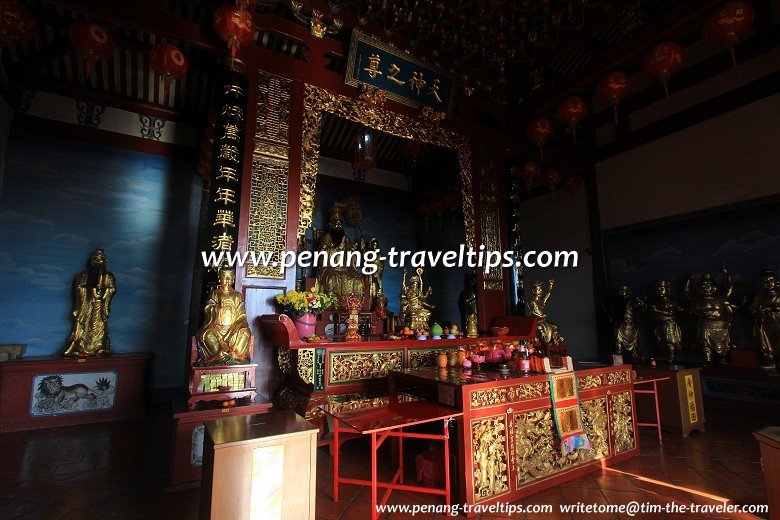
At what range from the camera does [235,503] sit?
1.49 meters

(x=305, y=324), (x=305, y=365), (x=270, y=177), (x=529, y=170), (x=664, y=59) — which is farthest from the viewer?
(x=529, y=170)

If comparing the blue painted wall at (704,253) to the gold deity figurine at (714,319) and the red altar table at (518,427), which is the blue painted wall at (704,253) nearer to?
the gold deity figurine at (714,319)

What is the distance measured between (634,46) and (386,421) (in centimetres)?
503

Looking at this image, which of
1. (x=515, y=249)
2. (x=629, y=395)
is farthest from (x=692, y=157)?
(x=629, y=395)

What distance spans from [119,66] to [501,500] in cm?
686

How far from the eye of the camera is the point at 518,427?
2508 mm

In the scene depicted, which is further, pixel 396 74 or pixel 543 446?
pixel 396 74

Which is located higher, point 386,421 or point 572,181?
point 572,181

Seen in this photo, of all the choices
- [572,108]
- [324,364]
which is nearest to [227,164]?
[324,364]

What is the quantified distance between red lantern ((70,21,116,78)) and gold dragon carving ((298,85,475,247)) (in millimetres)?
1828

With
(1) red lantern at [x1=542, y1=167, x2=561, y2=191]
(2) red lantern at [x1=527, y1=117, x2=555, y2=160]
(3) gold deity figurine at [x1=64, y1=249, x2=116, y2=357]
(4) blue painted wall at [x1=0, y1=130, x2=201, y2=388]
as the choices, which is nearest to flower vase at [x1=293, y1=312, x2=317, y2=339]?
(3) gold deity figurine at [x1=64, y1=249, x2=116, y2=357]

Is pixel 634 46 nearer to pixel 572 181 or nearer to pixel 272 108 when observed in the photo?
pixel 572 181

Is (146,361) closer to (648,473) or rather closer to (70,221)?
(70,221)

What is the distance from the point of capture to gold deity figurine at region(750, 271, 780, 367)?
15.0 ft
